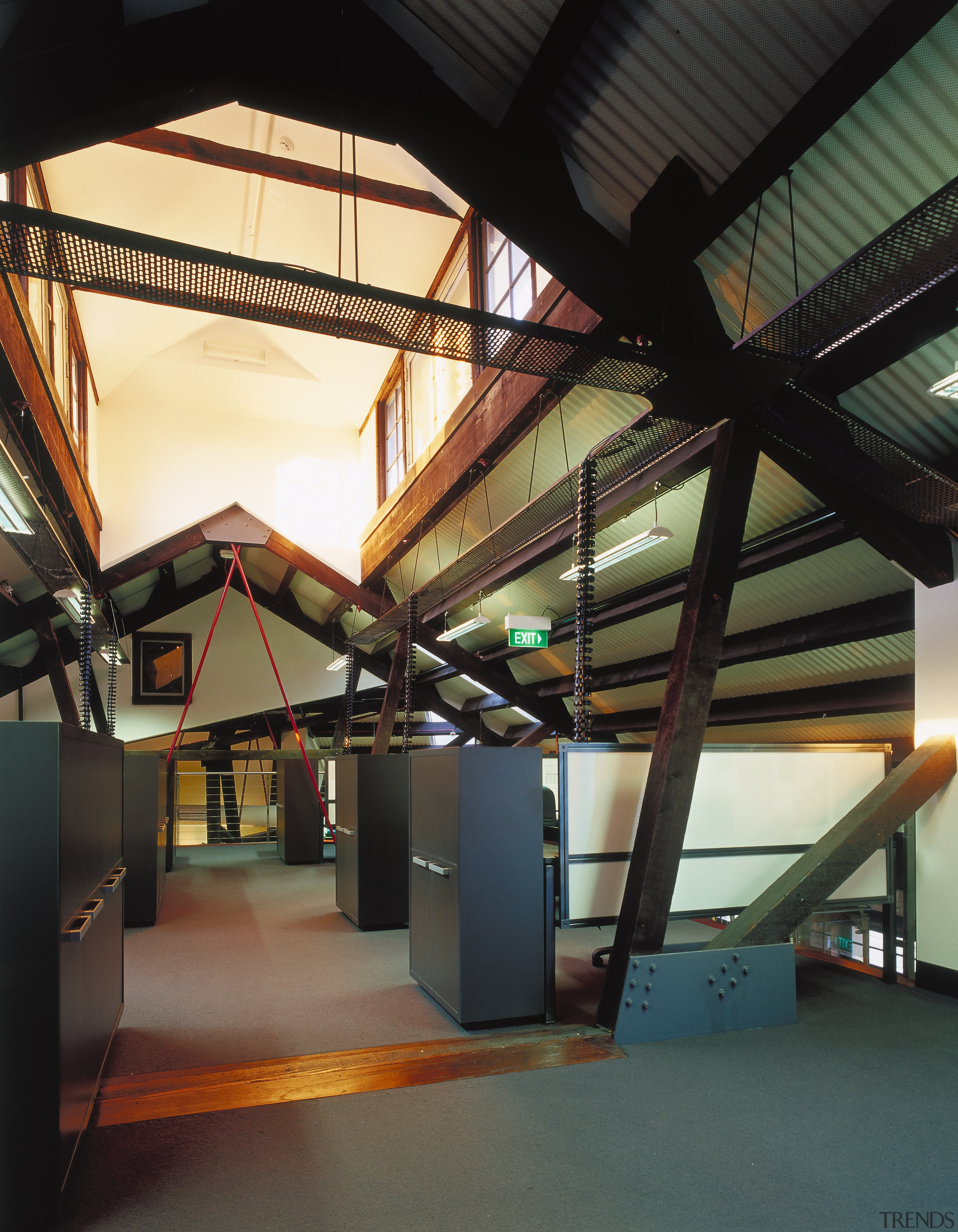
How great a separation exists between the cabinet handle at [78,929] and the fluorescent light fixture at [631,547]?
334 centimetres

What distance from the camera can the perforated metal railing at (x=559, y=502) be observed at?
4.95m

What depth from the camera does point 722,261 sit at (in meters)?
4.46

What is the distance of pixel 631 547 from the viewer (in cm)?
568

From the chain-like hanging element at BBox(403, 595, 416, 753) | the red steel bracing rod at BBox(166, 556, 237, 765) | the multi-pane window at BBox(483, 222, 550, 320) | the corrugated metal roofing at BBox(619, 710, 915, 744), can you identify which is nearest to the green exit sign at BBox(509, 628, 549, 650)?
the chain-like hanging element at BBox(403, 595, 416, 753)

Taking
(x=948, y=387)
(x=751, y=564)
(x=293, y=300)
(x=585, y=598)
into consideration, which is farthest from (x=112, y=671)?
(x=948, y=387)

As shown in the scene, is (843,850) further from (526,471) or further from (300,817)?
(300,817)

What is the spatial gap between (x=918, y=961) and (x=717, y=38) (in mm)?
4819

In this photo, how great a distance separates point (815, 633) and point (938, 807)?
2797mm

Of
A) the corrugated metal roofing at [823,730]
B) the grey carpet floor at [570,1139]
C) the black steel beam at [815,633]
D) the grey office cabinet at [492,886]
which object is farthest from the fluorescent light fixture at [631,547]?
the grey carpet floor at [570,1139]

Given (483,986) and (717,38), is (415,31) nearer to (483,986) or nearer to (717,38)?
(717,38)

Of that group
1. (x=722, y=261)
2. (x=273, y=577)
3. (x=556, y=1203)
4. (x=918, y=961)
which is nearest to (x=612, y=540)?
(x=722, y=261)

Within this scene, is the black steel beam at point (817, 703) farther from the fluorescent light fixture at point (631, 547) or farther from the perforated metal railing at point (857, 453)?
the perforated metal railing at point (857, 453)

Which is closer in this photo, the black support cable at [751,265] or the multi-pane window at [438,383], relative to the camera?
the black support cable at [751,265]

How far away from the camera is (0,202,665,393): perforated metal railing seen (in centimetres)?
306
